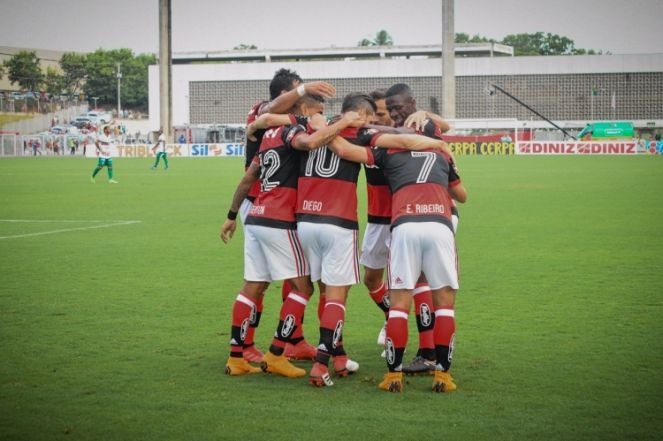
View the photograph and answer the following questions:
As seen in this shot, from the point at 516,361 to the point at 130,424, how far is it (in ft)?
11.0

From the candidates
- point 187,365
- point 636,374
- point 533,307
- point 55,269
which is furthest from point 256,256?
point 55,269

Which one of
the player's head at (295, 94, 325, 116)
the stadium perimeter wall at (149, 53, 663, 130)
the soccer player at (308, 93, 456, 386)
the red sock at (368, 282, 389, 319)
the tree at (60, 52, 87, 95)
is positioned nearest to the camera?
the soccer player at (308, 93, 456, 386)

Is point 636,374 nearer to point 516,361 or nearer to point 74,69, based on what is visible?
point 516,361

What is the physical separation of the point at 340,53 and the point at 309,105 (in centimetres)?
11366

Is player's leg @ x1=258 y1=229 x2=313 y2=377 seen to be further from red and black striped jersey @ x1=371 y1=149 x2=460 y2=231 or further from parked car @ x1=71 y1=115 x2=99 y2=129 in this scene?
parked car @ x1=71 y1=115 x2=99 y2=129

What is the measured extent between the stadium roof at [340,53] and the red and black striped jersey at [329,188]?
363 feet

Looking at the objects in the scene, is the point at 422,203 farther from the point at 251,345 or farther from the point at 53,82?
the point at 53,82

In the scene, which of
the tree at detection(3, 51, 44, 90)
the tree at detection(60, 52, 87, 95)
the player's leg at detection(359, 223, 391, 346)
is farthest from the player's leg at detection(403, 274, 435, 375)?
the tree at detection(60, 52, 87, 95)

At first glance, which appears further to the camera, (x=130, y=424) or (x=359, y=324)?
(x=359, y=324)

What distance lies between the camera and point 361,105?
7.29 meters

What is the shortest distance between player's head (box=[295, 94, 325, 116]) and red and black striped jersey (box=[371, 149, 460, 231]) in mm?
757

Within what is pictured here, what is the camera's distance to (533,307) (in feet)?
33.2

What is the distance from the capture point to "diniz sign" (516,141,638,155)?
69188 mm

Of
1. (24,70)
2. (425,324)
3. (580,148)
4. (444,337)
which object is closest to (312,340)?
(425,324)
